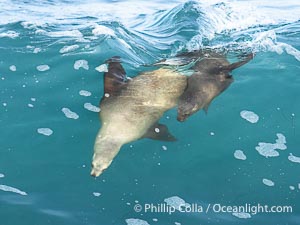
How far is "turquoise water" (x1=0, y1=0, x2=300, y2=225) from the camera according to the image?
4.77 meters

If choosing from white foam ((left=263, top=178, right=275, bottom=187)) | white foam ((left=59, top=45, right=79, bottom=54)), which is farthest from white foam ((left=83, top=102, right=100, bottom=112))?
white foam ((left=263, top=178, right=275, bottom=187))

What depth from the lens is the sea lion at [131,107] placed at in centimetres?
524

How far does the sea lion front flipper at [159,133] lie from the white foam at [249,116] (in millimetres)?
1072

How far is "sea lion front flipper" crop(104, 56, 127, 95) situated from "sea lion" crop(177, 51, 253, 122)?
2.76 feet

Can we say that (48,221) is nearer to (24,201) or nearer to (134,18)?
(24,201)

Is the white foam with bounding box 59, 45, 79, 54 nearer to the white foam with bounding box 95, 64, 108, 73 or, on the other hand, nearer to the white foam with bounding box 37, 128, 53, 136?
the white foam with bounding box 95, 64, 108, 73

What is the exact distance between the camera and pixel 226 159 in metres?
5.49

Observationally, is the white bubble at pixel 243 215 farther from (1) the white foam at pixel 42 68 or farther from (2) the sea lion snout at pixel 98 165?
(1) the white foam at pixel 42 68

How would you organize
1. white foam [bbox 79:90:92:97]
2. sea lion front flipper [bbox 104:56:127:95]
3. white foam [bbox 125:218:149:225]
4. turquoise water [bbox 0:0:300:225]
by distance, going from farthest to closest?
white foam [bbox 79:90:92:97], sea lion front flipper [bbox 104:56:127:95], turquoise water [bbox 0:0:300:225], white foam [bbox 125:218:149:225]

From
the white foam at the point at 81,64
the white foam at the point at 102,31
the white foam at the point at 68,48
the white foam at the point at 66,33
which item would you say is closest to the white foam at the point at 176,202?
the white foam at the point at 81,64

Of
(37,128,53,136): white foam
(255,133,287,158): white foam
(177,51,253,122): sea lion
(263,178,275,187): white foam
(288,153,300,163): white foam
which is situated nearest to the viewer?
(263,178,275,187): white foam

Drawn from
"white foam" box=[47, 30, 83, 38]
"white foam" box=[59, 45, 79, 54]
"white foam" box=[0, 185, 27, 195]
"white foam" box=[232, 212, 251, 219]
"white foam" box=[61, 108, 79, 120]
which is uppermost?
"white foam" box=[59, 45, 79, 54]

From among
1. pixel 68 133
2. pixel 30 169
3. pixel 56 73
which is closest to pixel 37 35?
pixel 56 73

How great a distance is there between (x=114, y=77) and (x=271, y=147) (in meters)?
2.23
